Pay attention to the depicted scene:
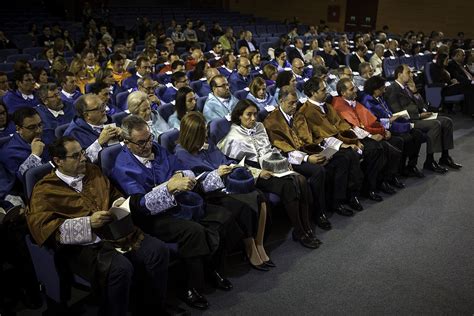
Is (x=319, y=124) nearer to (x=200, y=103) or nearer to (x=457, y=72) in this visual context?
(x=200, y=103)

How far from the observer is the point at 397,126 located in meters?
4.64

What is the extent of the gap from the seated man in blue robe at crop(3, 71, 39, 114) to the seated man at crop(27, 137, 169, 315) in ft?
7.81

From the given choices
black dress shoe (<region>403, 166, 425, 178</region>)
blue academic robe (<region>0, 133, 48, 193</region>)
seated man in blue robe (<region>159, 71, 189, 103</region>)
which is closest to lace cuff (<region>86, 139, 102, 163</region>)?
blue academic robe (<region>0, 133, 48, 193</region>)

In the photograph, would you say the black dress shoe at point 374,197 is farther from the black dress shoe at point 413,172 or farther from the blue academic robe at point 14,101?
the blue academic robe at point 14,101

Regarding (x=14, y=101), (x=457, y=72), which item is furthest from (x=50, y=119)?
(x=457, y=72)

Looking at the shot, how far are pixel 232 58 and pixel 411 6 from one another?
34.8 ft

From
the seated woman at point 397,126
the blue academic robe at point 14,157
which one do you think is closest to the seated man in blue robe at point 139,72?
the blue academic robe at point 14,157

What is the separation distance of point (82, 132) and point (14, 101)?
5.26ft

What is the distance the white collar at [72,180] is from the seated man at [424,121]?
378cm

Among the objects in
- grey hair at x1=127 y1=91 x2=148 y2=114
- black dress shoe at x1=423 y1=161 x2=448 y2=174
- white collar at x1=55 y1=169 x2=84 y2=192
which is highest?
grey hair at x1=127 y1=91 x2=148 y2=114

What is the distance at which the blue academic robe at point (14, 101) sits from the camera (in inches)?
175

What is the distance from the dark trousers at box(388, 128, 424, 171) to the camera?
4.61 m

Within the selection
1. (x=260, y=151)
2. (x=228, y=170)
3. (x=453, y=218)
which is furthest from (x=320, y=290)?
(x=453, y=218)

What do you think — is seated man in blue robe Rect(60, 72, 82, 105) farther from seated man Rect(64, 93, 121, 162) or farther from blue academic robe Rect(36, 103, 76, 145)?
seated man Rect(64, 93, 121, 162)
